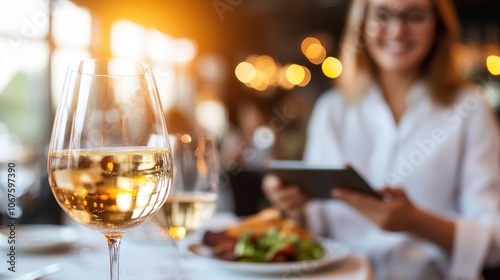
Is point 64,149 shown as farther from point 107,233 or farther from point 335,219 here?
point 335,219

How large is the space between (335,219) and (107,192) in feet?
3.98

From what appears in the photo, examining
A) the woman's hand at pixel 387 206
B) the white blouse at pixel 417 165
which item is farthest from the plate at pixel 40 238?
the white blouse at pixel 417 165

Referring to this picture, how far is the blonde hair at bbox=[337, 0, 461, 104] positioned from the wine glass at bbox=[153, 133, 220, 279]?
992 millimetres

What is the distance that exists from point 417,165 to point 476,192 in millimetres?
184

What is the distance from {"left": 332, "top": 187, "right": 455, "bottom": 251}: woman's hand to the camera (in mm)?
1164

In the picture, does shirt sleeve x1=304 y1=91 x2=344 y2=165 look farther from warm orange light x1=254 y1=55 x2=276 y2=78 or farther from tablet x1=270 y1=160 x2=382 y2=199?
warm orange light x1=254 y1=55 x2=276 y2=78

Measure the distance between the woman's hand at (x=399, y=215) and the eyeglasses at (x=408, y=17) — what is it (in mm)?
610

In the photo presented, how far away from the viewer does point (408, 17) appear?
5.07ft

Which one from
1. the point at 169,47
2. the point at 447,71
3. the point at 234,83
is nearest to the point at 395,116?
the point at 447,71

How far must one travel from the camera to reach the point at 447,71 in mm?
1575

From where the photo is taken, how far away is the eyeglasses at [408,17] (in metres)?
1.53

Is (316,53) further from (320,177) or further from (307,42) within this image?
(320,177)

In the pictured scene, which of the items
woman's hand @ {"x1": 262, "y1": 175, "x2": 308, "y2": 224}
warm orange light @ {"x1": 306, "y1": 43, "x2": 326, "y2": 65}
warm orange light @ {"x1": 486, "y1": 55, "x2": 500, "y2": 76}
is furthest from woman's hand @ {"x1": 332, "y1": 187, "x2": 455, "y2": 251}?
warm orange light @ {"x1": 306, "y1": 43, "x2": 326, "y2": 65}

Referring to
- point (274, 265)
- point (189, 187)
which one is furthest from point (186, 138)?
point (274, 265)
